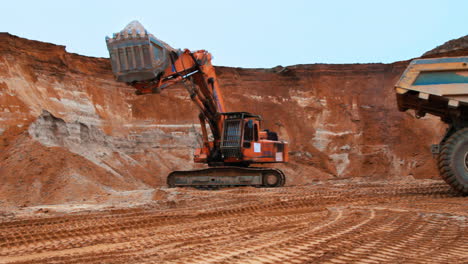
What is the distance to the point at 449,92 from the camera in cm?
909

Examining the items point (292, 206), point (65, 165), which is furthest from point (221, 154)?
point (292, 206)

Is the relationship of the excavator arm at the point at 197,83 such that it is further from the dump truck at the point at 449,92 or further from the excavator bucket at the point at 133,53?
the dump truck at the point at 449,92

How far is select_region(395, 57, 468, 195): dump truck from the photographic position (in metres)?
9.06

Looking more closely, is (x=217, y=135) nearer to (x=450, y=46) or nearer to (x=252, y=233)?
(x=252, y=233)

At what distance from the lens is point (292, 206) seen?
8812 millimetres

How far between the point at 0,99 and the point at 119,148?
5.48m

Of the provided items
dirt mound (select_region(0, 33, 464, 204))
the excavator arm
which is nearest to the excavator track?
the excavator arm

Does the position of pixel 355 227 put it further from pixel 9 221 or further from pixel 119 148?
pixel 119 148

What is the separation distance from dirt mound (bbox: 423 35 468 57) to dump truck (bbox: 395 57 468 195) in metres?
19.5

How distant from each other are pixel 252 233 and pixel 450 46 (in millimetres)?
26376

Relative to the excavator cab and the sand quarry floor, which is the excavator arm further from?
the sand quarry floor

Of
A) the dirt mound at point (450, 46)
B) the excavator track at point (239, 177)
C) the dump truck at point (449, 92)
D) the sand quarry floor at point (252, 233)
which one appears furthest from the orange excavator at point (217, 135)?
the dirt mound at point (450, 46)

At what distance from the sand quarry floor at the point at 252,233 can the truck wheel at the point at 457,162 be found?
1.09 ft

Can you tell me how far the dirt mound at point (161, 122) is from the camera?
15.1 metres
